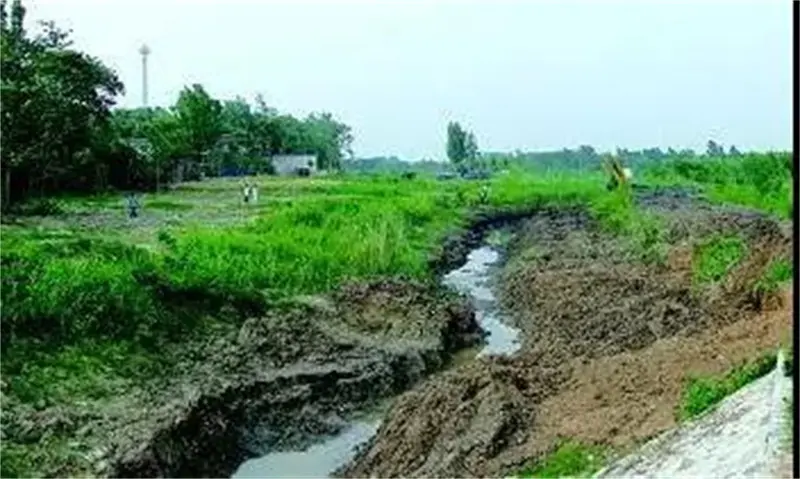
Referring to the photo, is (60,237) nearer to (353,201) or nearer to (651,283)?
(651,283)

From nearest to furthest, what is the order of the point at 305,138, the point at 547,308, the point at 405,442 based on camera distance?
1. the point at 405,442
2. the point at 547,308
3. the point at 305,138

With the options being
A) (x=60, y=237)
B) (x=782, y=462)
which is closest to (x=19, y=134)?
(x=60, y=237)

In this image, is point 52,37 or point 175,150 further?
point 175,150

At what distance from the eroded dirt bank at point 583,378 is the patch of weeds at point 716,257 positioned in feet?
1.37

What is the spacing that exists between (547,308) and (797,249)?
25.0 meters

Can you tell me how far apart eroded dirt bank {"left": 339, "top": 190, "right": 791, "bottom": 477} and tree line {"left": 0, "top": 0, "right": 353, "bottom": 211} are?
752 inches

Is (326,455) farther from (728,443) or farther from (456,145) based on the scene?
(456,145)

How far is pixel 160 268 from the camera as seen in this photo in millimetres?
26750

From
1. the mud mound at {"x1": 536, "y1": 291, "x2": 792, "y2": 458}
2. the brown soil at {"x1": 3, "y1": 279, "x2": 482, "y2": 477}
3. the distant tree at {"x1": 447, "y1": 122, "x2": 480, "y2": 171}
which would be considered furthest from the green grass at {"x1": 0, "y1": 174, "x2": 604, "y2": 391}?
the distant tree at {"x1": 447, "y1": 122, "x2": 480, "y2": 171}

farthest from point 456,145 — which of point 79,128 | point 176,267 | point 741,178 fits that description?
point 176,267

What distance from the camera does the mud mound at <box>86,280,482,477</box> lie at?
57.7ft

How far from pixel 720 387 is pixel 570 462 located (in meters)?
2.15

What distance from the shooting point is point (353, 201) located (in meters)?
52.2

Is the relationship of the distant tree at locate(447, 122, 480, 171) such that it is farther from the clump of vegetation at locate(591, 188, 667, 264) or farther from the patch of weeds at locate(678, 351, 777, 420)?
the patch of weeds at locate(678, 351, 777, 420)
